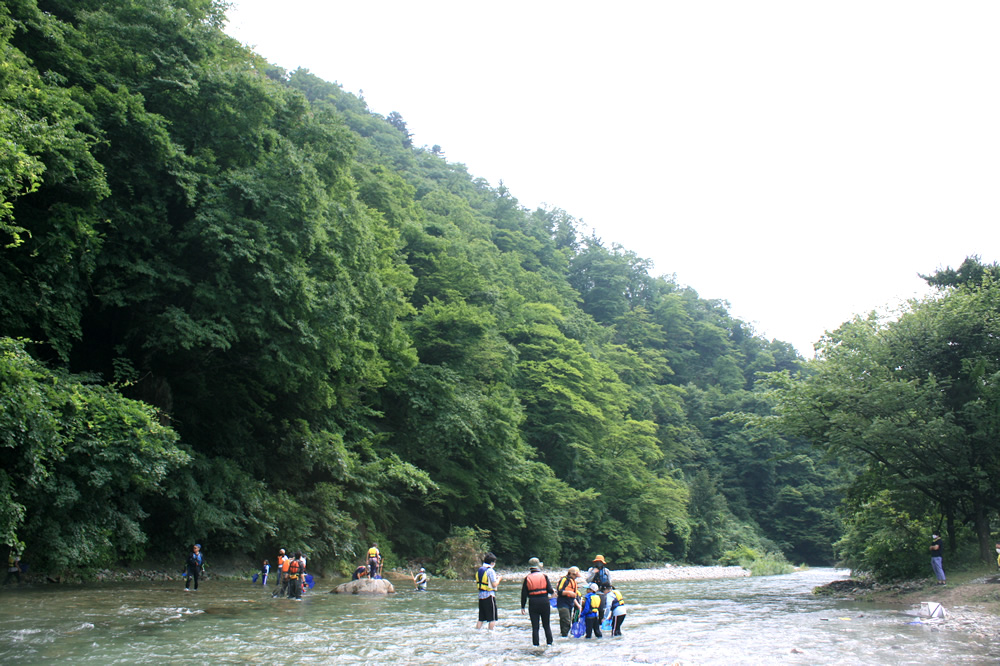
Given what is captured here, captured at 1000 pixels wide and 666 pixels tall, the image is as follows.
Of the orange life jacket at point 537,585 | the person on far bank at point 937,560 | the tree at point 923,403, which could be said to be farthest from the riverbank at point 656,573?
the orange life jacket at point 537,585

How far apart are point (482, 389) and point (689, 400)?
52660 mm

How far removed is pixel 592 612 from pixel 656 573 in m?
33.6

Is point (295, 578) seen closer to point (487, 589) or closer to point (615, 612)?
point (487, 589)

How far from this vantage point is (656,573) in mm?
43062

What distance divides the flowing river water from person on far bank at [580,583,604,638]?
30 cm

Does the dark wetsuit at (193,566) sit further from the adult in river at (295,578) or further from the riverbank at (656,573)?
the riverbank at (656,573)

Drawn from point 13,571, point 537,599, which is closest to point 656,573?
point 537,599

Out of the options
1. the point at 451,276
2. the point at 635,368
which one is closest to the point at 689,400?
the point at 635,368

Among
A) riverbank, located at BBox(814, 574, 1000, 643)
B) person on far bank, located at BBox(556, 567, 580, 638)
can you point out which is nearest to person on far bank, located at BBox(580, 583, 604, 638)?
person on far bank, located at BBox(556, 567, 580, 638)

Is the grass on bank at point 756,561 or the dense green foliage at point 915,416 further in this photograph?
the grass on bank at point 756,561

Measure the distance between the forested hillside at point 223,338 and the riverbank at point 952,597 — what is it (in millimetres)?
4263

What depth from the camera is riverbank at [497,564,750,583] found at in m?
34.6

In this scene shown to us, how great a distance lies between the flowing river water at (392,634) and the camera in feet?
30.9

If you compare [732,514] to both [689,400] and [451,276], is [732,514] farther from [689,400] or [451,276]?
[451,276]
